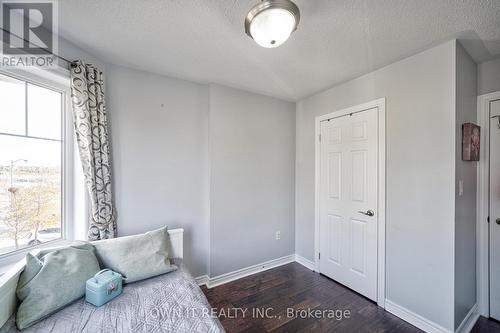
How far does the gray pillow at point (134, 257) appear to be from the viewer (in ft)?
5.29

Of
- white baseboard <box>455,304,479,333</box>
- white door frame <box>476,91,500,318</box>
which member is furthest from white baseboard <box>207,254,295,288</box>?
white door frame <box>476,91,500,318</box>

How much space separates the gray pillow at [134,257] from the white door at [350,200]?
1.89 meters

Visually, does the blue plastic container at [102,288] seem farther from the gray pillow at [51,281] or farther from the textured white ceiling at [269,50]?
the textured white ceiling at [269,50]

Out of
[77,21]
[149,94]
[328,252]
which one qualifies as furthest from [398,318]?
[77,21]

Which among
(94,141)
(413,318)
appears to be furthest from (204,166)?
(413,318)

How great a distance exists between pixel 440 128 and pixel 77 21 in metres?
2.92

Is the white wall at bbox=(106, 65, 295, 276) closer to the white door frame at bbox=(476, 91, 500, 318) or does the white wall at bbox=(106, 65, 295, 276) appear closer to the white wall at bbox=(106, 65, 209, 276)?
the white wall at bbox=(106, 65, 209, 276)

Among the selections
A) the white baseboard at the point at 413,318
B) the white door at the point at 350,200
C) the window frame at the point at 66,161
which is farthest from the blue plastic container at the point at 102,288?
the white baseboard at the point at 413,318

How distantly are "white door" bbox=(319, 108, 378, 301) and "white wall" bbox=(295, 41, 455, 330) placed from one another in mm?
161

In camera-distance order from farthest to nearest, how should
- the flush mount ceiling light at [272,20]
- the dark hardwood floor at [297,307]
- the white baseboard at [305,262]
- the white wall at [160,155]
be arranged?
the white baseboard at [305,262] < the white wall at [160,155] < the dark hardwood floor at [297,307] < the flush mount ceiling light at [272,20]

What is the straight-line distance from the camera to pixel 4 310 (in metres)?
1.14

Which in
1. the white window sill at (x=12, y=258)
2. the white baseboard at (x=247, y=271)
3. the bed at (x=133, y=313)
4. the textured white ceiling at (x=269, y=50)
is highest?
the textured white ceiling at (x=269, y=50)

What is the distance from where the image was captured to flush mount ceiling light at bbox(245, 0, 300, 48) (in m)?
1.09

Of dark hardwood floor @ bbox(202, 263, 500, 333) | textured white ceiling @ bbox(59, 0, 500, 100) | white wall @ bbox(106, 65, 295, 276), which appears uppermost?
textured white ceiling @ bbox(59, 0, 500, 100)
